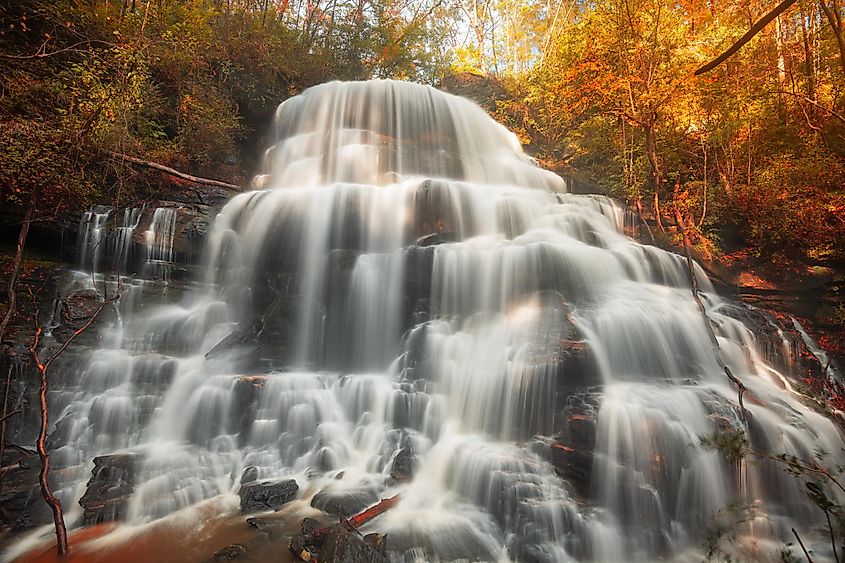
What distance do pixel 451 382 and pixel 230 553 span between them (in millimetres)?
3979

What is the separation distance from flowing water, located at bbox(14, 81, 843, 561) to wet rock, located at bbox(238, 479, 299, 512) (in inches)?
8.6

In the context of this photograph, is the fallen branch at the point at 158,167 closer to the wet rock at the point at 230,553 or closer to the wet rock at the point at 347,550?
the wet rock at the point at 230,553

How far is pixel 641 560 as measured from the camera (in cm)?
452

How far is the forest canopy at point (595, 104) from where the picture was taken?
28.3 ft

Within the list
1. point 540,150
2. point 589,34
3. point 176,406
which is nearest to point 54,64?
point 176,406

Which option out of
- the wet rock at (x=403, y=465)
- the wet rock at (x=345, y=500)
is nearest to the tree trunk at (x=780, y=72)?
the wet rock at (x=403, y=465)

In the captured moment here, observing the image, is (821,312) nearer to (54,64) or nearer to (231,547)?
(231,547)

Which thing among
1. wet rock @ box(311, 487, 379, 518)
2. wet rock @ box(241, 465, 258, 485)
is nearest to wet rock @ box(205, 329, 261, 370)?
wet rock @ box(241, 465, 258, 485)

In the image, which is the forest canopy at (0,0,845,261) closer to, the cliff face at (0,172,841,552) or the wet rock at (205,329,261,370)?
the cliff face at (0,172,841,552)

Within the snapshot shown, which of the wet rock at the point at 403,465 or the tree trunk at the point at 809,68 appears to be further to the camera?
the tree trunk at the point at 809,68

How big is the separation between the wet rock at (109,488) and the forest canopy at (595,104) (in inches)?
223

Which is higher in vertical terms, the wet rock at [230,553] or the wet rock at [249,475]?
the wet rock at [249,475]

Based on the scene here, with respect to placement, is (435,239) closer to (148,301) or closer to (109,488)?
(148,301)

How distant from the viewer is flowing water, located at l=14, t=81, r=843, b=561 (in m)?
5.00
